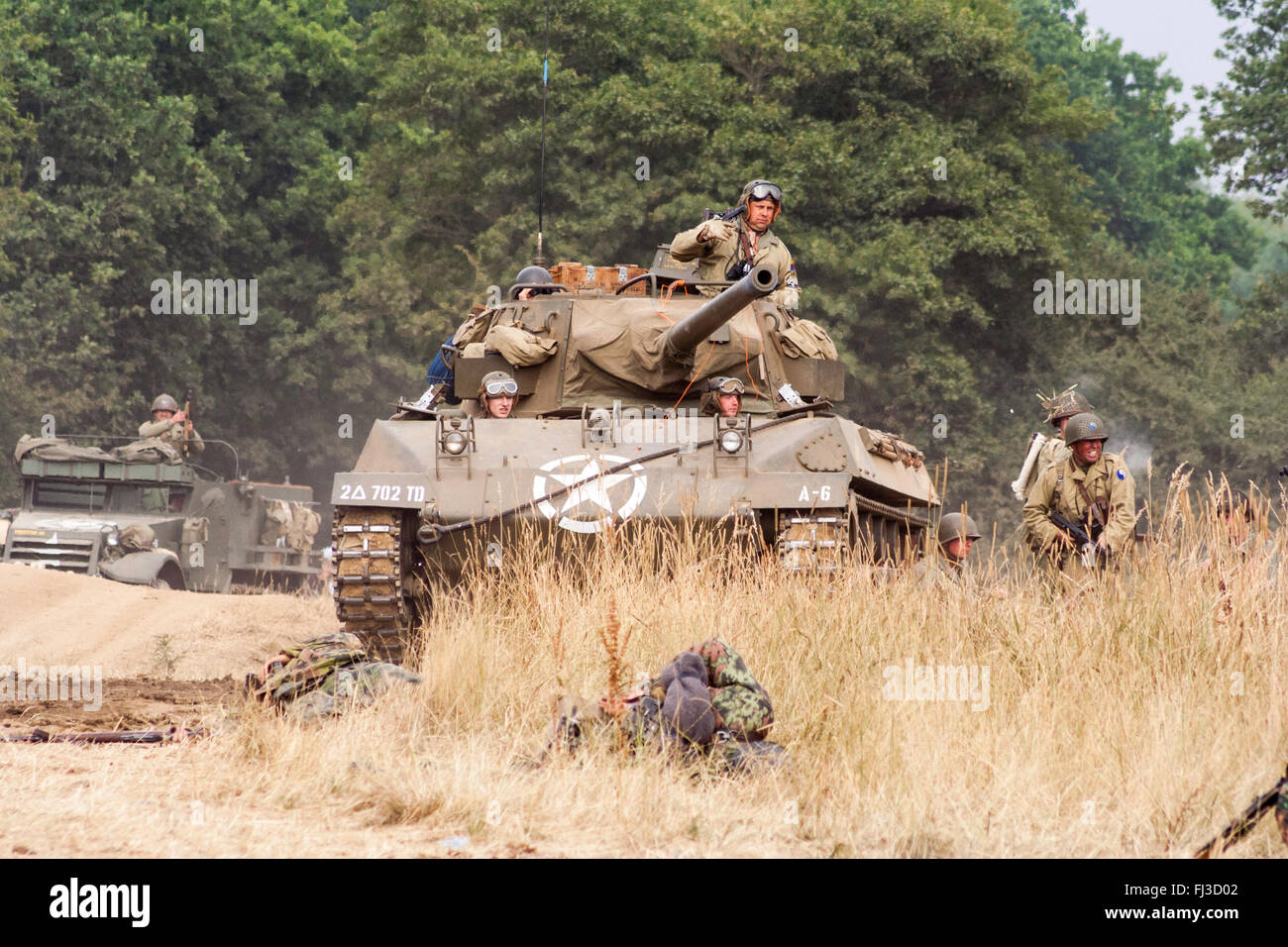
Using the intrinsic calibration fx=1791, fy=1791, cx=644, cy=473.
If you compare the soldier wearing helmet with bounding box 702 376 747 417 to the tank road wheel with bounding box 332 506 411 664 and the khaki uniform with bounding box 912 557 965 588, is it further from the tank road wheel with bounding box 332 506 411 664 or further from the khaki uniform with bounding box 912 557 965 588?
the khaki uniform with bounding box 912 557 965 588

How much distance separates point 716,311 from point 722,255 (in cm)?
223

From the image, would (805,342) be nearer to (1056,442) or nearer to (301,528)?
(1056,442)

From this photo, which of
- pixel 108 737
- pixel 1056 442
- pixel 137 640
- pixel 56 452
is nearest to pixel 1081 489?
pixel 1056 442

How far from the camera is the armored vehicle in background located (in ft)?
62.3

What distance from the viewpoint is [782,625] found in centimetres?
818

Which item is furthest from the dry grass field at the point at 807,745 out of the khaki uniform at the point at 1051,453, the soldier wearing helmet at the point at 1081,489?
the khaki uniform at the point at 1051,453

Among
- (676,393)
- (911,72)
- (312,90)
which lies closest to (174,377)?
(312,90)

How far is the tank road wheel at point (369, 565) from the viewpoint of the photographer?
34.6 ft

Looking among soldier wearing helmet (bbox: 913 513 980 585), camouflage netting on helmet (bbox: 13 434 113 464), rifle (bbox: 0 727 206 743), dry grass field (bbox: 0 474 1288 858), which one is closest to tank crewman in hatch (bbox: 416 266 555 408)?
soldier wearing helmet (bbox: 913 513 980 585)

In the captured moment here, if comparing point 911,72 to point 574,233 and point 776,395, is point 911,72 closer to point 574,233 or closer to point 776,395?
point 574,233

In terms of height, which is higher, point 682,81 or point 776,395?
point 682,81

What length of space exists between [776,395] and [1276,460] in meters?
17.5

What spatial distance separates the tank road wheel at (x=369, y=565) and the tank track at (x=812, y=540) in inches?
89.6

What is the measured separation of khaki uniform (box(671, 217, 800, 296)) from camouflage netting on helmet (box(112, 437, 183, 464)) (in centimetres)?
954
